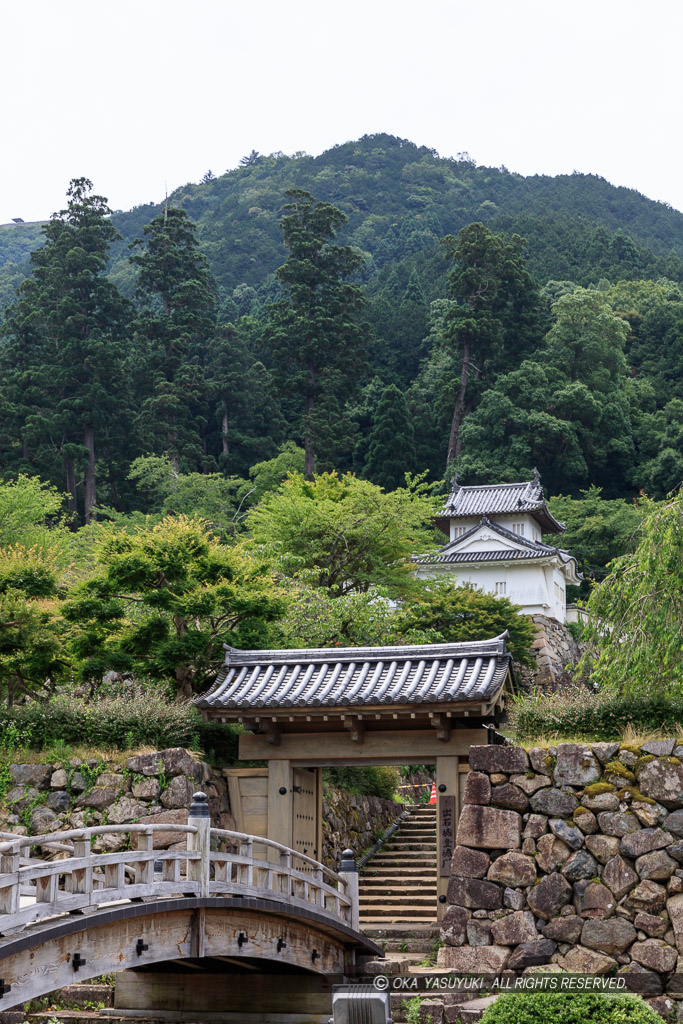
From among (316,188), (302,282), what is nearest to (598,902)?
(302,282)

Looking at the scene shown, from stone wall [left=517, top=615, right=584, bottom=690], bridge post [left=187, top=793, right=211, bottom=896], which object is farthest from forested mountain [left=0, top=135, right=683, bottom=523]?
bridge post [left=187, top=793, right=211, bottom=896]

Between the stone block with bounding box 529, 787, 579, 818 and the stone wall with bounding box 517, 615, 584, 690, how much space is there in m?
22.2

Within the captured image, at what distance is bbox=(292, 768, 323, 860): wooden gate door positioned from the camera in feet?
59.1

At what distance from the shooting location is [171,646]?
19.4m

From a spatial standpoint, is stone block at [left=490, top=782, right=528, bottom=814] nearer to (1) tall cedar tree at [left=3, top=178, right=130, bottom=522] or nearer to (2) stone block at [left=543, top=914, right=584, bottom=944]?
(2) stone block at [left=543, top=914, right=584, bottom=944]

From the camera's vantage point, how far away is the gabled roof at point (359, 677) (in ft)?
55.8

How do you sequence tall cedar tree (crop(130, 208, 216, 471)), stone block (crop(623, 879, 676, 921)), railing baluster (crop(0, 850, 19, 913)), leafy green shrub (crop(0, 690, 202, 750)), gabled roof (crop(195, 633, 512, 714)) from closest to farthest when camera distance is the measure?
railing baluster (crop(0, 850, 19, 913)), stone block (crop(623, 879, 676, 921)), gabled roof (crop(195, 633, 512, 714)), leafy green shrub (crop(0, 690, 202, 750)), tall cedar tree (crop(130, 208, 216, 471))

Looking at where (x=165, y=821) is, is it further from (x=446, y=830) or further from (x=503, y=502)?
(x=503, y=502)

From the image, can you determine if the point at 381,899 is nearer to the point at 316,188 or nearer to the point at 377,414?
the point at 377,414

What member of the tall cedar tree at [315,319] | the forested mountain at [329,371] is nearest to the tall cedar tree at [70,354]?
the forested mountain at [329,371]

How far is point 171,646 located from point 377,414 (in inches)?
1559

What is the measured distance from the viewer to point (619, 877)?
1434 centimetres

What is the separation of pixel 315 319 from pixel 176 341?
7.76 meters

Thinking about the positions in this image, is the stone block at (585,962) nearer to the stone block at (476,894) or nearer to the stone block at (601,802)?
the stone block at (476,894)
